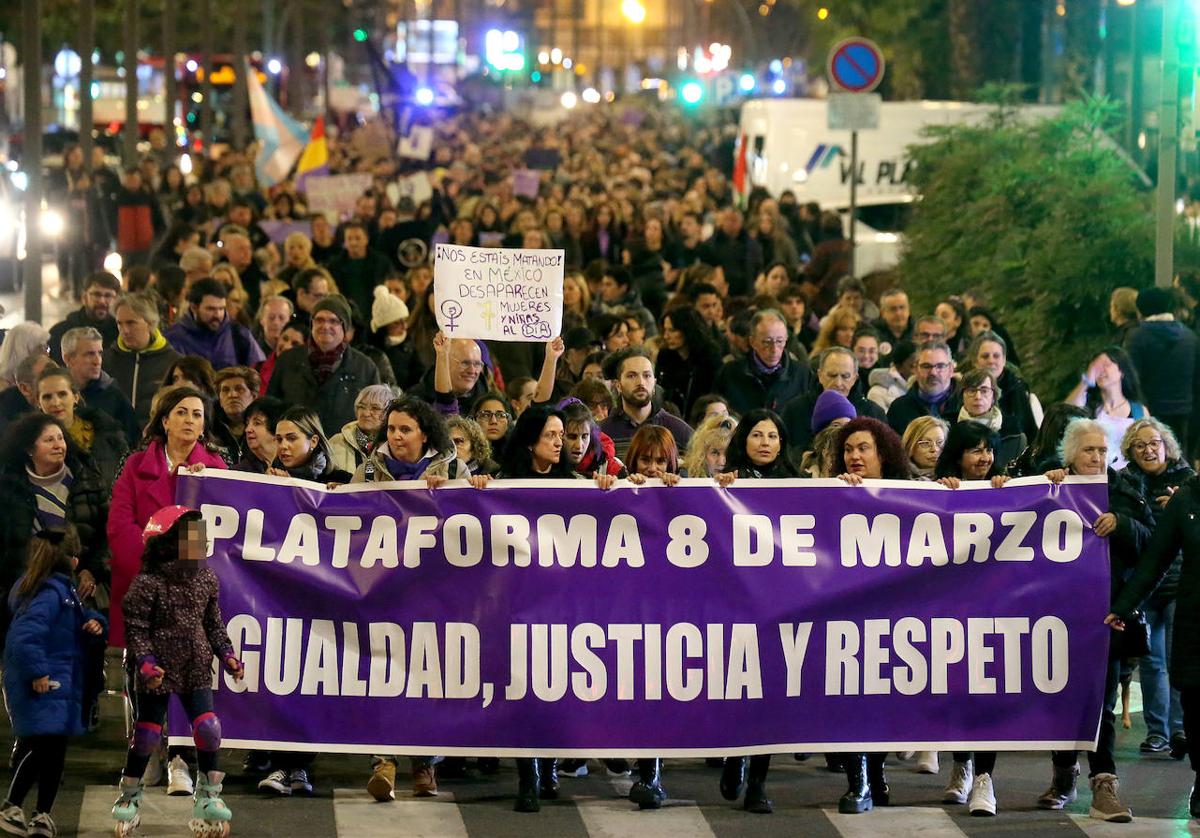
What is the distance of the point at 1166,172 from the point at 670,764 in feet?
25.5

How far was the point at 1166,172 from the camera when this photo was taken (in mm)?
16188

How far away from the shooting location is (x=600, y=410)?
11461 millimetres

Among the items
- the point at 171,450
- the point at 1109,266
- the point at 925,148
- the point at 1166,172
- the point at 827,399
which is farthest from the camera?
the point at 925,148

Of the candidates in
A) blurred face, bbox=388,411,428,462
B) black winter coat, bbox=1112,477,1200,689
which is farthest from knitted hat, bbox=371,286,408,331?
black winter coat, bbox=1112,477,1200,689

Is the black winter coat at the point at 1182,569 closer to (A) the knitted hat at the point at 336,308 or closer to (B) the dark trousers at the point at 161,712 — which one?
(B) the dark trousers at the point at 161,712

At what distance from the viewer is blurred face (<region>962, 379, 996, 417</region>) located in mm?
11406

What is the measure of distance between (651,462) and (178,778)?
7.32ft


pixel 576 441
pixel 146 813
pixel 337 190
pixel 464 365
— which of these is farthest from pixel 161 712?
pixel 337 190

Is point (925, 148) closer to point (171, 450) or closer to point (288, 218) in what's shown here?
point (288, 218)

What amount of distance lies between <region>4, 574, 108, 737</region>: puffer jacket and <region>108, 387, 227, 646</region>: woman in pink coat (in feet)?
1.60

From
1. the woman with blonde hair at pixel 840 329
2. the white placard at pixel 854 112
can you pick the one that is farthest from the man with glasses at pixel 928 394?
the white placard at pixel 854 112

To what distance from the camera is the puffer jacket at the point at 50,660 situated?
27.7ft

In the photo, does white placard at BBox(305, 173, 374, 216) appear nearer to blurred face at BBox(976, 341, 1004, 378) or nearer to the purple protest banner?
blurred face at BBox(976, 341, 1004, 378)

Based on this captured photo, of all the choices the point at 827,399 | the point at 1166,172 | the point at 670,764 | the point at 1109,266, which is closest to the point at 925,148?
the point at 1109,266
